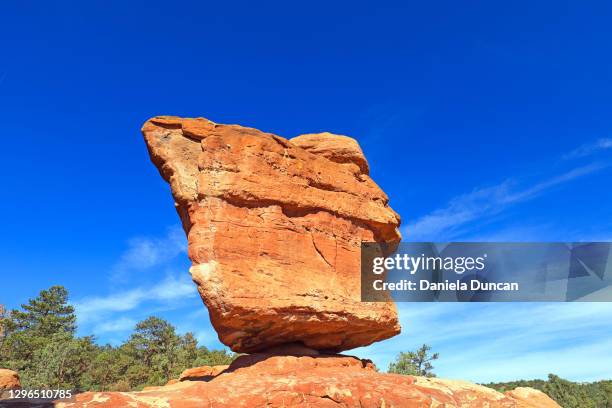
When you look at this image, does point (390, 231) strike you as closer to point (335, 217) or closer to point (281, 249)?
point (335, 217)

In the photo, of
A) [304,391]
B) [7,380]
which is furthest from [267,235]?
[7,380]

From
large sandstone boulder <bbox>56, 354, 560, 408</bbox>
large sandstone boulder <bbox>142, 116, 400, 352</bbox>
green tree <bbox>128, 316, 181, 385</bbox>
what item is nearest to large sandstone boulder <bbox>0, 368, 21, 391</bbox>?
large sandstone boulder <bbox>56, 354, 560, 408</bbox>

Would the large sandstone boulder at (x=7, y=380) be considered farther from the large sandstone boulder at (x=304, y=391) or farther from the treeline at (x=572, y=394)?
the treeline at (x=572, y=394)

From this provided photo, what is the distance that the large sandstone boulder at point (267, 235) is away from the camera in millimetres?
16125

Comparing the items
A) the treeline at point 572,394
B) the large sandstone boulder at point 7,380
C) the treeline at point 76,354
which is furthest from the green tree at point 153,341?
the treeline at point 572,394

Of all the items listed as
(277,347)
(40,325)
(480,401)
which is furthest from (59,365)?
(480,401)

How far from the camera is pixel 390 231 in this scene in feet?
72.1

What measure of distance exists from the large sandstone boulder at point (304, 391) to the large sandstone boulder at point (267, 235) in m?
1.51

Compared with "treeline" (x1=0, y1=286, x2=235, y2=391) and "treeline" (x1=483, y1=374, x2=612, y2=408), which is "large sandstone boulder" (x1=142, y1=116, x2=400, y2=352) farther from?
"treeline" (x1=483, y1=374, x2=612, y2=408)

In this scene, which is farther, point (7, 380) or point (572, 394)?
point (572, 394)

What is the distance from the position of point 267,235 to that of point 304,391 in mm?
5867

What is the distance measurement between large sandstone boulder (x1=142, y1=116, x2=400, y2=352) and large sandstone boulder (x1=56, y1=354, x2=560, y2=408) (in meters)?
1.51

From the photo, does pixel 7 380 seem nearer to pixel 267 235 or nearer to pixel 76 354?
pixel 267 235

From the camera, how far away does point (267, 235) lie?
56.7ft
